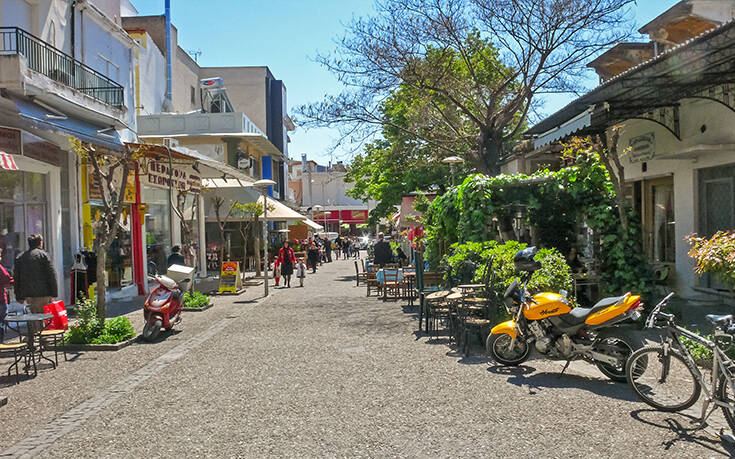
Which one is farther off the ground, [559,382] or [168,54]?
[168,54]

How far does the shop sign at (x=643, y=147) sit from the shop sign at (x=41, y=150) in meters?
11.7

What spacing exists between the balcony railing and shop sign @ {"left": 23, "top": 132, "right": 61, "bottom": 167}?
131 cm

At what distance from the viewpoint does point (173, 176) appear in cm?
1823

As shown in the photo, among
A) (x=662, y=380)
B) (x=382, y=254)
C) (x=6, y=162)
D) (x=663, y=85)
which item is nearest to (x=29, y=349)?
(x=6, y=162)

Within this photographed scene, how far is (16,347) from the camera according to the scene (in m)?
7.58

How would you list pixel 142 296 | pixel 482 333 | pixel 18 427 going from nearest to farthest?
pixel 18 427
pixel 482 333
pixel 142 296

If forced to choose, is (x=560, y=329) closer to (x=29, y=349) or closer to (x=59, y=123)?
(x=29, y=349)

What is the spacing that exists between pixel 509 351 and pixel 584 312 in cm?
106

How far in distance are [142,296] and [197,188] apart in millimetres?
4365

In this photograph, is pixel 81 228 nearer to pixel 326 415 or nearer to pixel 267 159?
pixel 326 415

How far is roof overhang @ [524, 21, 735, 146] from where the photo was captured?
7.91m

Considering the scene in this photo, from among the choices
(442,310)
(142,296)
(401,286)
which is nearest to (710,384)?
(442,310)

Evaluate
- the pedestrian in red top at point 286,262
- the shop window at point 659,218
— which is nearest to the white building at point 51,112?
the pedestrian in red top at point 286,262

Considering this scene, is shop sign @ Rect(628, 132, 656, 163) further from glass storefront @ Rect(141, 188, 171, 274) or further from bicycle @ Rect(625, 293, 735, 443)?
glass storefront @ Rect(141, 188, 171, 274)
